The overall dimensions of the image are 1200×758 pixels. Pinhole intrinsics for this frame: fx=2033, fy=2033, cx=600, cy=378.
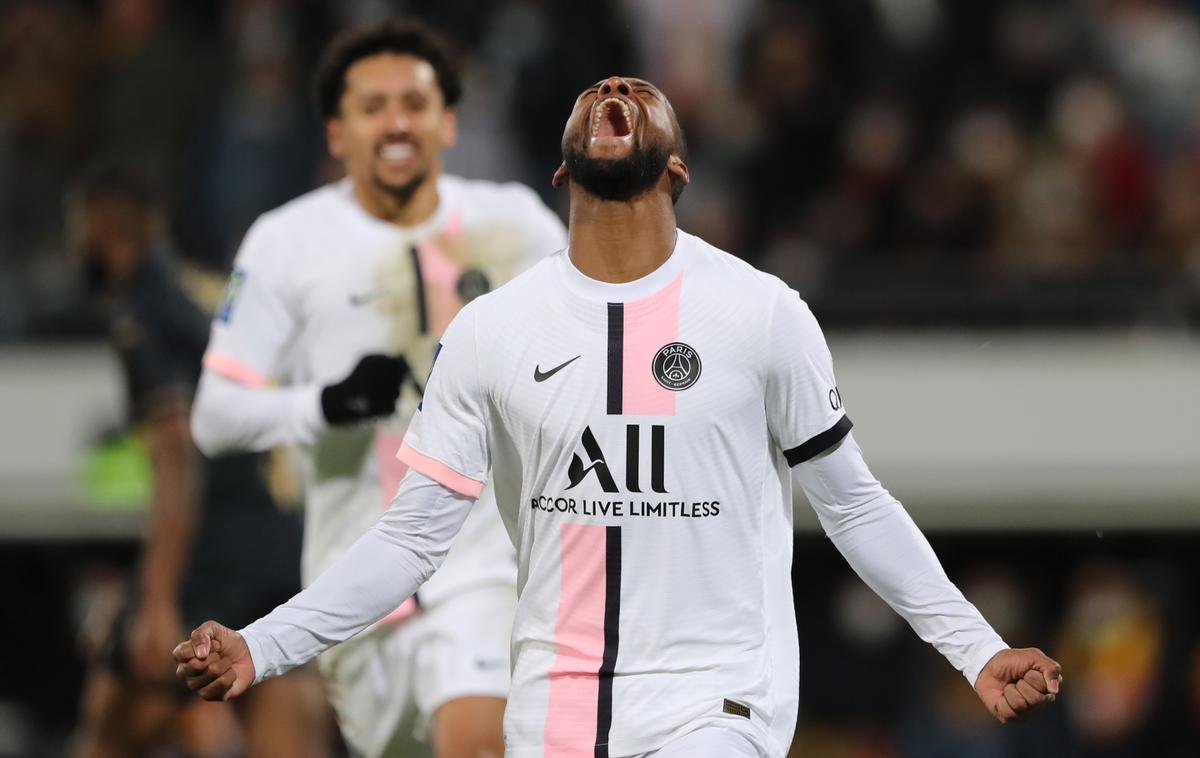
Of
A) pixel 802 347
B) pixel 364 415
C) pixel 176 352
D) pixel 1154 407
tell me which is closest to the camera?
pixel 802 347

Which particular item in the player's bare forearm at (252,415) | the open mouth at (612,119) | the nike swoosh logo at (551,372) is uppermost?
the open mouth at (612,119)

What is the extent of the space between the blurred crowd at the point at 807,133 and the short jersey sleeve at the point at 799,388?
20.4ft

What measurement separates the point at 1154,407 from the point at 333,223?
5877 mm

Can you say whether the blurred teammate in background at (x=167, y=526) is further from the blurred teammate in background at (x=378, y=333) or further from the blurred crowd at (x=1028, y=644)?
the blurred crowd at (x=1028, y=644)

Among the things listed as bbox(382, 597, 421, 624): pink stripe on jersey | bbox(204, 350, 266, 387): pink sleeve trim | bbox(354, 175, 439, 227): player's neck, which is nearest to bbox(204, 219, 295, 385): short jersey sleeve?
bbox(204, 350, 266, 387): pink sleeve trim

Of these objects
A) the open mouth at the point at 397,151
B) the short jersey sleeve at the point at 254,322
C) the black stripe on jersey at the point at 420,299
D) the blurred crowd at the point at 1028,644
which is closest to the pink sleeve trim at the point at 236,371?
the short jersey sleeve at the point at 254,322

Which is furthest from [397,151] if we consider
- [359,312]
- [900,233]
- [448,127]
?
[900,233]

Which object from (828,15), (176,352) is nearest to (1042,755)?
(828,15)

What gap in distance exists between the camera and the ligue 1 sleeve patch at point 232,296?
5.34 m

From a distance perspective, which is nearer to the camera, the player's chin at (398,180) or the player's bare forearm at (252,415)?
the player's bare forearm at (252,415)

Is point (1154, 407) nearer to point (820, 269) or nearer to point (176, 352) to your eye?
point (820, 269)

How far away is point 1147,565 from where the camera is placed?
422 inches

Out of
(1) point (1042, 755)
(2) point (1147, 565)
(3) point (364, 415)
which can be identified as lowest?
(1) point (1042, 755)

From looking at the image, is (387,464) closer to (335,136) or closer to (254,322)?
(254,322)
